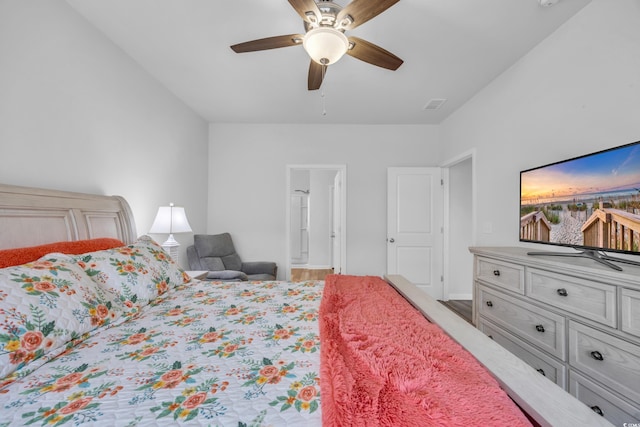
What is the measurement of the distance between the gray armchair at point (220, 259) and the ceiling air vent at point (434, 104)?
291 cm

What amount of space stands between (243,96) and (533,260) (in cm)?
312

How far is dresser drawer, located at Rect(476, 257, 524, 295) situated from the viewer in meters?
1.72

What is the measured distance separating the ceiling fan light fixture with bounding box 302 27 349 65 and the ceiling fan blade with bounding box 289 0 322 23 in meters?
0.06

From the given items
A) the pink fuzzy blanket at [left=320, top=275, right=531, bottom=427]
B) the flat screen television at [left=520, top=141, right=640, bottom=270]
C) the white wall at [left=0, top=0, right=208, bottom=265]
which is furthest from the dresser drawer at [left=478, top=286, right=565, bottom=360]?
the white wall at [left=0, top=0, right=208, bottom=265]

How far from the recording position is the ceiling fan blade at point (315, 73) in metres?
1.88

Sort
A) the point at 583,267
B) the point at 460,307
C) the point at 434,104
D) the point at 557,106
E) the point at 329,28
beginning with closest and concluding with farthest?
the point at 583,267
the point at 329,28
the point at 557,106
the point at 434,104
the point at 460,307

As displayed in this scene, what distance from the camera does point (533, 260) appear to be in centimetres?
158

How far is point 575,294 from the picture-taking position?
1.36 metres

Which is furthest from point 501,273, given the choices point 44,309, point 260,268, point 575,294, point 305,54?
point 260,268

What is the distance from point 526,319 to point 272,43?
2.37 meters

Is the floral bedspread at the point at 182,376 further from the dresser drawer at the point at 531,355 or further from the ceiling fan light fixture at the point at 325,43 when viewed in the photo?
the ceiling fan light fixture at the point at 325,43

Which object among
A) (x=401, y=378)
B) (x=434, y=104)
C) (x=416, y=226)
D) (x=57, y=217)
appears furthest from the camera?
(x=416, y=226)

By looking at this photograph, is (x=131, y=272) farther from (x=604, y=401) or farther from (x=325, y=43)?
(x=604, y=401)

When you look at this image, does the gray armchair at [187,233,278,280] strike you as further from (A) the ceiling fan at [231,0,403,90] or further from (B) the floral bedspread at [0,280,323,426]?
(A) the ceiling fan at [231,0,403,90]
